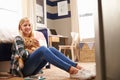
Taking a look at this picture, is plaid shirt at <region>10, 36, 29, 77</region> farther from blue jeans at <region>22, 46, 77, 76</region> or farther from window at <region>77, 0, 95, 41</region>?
window at <region>77, 0, 95, 41</region>

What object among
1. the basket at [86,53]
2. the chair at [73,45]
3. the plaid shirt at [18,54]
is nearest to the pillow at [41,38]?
the plaid shirt at [18,54]

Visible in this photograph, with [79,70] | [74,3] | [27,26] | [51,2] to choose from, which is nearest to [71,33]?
[74,3]

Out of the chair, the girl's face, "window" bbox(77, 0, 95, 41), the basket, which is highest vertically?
"window" bbox(77, 0, 95, 41)

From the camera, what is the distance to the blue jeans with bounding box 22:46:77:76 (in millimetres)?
1766

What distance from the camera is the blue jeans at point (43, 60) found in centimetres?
177

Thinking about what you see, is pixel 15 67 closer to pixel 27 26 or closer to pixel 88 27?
pixel 27 26

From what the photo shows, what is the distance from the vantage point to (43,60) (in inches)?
76.7

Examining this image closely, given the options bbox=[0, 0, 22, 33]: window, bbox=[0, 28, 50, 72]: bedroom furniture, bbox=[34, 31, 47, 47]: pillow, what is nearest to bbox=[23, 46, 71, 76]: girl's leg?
bbox=[0, 28, 50, 72]: bedroom furniture

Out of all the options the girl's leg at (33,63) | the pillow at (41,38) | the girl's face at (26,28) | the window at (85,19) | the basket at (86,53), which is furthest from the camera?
the window at (85,19)

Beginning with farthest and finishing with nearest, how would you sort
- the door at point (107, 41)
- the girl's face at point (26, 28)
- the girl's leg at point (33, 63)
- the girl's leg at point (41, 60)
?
the girl's face at point (26, 28)
the girl's leg at point (33, 63)
the girl's leg at point (41, 60)
the door at point (107, 41)

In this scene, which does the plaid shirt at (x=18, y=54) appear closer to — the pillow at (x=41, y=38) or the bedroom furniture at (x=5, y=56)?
the bedroom furniture at (x=5, y=56)

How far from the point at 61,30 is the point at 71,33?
1.87ft

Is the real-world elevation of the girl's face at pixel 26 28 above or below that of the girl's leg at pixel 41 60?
above

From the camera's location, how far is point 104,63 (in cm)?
69
